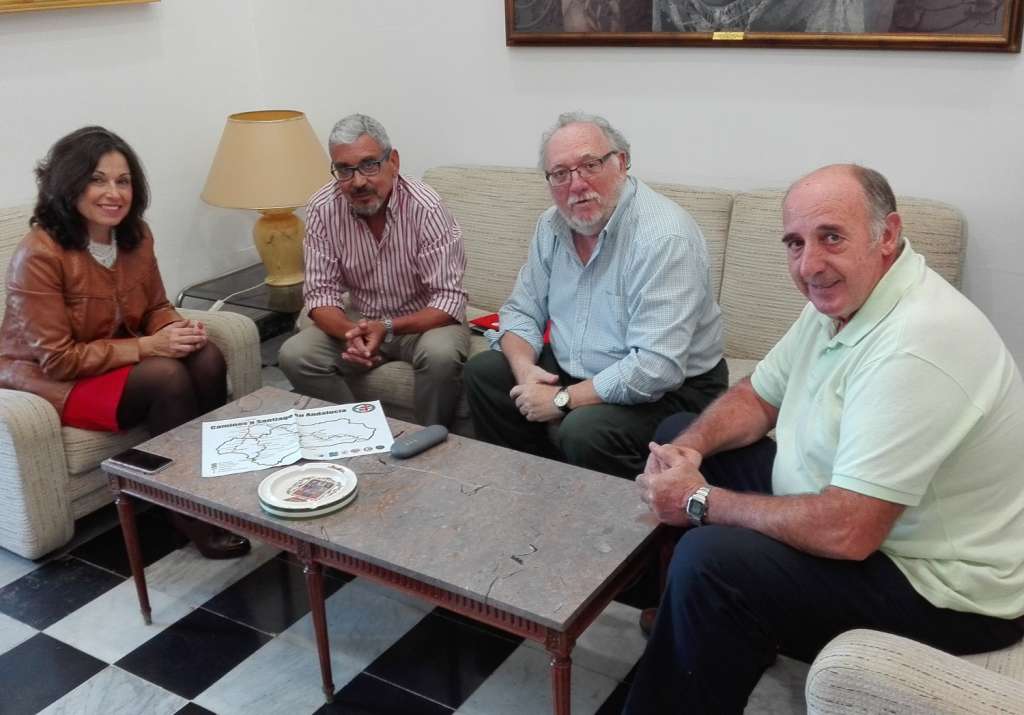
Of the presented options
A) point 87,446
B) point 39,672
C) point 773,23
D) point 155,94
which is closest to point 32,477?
point 87,446

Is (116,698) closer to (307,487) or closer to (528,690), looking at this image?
(307,487)

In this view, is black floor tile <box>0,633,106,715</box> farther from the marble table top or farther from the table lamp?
the table lamp

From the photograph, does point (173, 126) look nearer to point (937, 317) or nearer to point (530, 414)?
point (530, 414)

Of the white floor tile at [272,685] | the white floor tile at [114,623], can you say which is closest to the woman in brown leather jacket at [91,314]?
the white floor tile at [114,623]

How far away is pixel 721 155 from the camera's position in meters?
3.05

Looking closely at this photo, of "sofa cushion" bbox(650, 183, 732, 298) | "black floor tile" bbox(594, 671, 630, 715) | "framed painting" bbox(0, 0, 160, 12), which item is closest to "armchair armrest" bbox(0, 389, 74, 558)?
"framed painting" bbox(0, 0, 160, 12)

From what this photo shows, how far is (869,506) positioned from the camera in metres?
1.51

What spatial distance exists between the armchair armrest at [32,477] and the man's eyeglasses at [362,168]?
0.99 m

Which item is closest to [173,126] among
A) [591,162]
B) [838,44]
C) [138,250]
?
[138,250]

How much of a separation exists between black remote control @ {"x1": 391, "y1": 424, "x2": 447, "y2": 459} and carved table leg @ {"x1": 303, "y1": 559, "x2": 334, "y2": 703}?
321 millimetres

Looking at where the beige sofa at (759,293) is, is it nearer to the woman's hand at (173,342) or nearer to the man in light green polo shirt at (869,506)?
the man in light green polo shirt at (869,506)

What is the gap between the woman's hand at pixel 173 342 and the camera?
2660 millimetres

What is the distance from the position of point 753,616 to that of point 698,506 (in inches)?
8.8

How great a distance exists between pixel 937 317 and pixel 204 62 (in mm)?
3016
